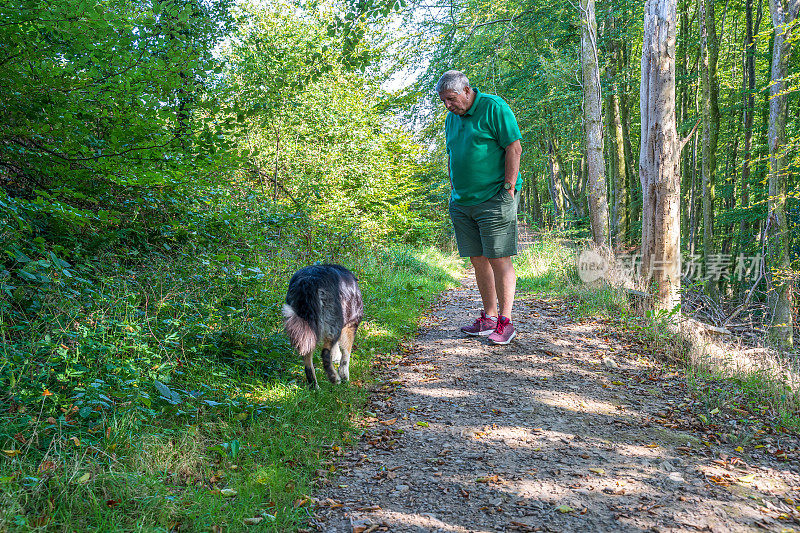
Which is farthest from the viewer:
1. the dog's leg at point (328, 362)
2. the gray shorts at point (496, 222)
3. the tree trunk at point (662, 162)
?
the tree trunk at point (662, 162)

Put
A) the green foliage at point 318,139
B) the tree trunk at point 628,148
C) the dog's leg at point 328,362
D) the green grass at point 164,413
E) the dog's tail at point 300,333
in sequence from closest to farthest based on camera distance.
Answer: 1. the green grass at point 164,413
2. the dog's tail at point 300,333
3. the dog's leg at point 328,362
4. the green foliage at point 318,139
5. the tree trunk at point 628,148

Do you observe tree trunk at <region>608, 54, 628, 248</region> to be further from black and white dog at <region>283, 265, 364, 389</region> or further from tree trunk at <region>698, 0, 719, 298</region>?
black and white dog at <region>283, 265, 364, 389</region>

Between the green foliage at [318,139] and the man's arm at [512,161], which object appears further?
the green foliage at [318,139]

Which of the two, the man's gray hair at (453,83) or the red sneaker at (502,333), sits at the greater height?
the man's gray hair at (453,83)

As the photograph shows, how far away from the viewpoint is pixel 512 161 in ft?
15.2

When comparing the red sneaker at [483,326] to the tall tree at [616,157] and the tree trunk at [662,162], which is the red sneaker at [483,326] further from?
the tall tree at [616,157]

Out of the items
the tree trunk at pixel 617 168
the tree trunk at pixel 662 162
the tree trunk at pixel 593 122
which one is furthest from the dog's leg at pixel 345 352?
the tree trunk at pixel 617 168

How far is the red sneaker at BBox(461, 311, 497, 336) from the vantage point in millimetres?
5378

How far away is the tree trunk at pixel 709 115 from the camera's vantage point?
1199 centimetres

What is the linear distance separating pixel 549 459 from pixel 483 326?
254cm

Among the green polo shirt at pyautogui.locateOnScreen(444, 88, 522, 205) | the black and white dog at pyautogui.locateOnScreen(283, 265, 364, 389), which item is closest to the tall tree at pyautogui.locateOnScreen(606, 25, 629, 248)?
the green polo shirt at pyautogui.locateOnScreen(444, 88, 522, 205)

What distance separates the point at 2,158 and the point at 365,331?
3822 mm

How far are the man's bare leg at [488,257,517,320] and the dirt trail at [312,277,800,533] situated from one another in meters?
0.61

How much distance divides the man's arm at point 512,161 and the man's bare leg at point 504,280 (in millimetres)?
797
